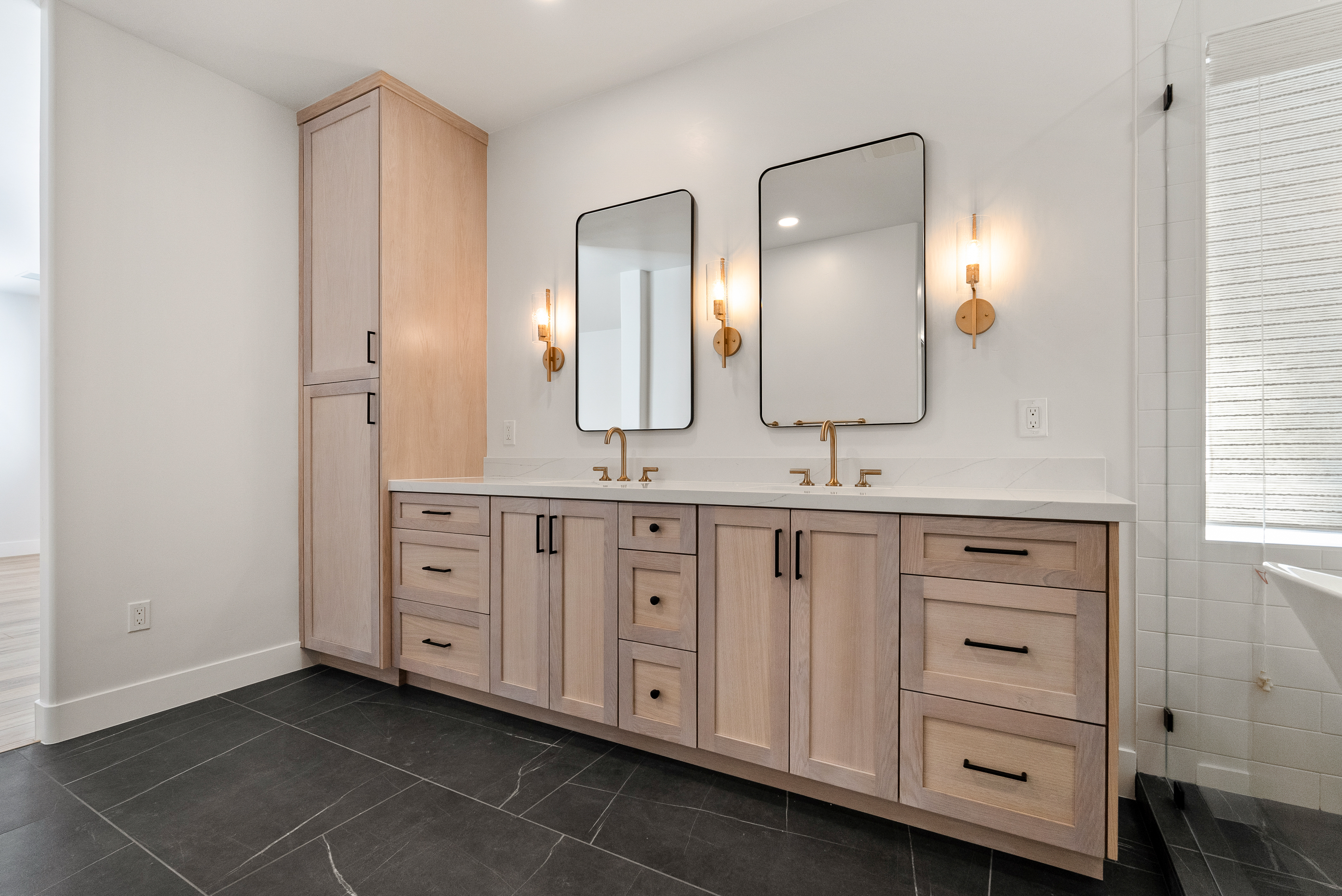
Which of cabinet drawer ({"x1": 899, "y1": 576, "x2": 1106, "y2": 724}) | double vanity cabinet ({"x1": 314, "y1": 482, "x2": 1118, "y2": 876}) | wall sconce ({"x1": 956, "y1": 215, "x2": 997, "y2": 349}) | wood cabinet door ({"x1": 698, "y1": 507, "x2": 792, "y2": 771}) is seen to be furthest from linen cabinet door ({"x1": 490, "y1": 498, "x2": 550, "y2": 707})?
wall sconce ({"x1": 956, "y1": 215, "x2": 997, "y2": 349})

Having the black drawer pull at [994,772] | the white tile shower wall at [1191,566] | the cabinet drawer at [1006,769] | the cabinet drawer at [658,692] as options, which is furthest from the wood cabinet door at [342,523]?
the white tile shower wall at [1191,566]

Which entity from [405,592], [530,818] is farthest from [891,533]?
[405,592]

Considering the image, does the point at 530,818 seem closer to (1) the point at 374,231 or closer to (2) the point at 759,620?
(2) the point at 759,620

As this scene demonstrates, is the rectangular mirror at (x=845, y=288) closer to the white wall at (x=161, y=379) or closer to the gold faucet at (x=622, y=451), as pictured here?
the gold faucet at (x=622, y=451)

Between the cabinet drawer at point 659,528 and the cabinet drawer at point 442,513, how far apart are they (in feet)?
2.03

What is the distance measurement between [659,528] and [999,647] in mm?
944

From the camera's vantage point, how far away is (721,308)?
2299mm

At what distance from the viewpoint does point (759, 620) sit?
166 centimetres

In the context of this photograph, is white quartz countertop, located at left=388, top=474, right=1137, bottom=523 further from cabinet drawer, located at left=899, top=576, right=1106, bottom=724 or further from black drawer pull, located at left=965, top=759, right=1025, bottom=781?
black drawer pull, located at left=965, top=759, right=1025, bottom=781

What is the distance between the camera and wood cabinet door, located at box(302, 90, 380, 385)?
2.52 meters

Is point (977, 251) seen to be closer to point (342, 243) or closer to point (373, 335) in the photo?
point (373, 335)

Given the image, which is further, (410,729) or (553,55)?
(553,55)

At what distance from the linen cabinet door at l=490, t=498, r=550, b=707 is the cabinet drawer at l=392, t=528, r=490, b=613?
65mm

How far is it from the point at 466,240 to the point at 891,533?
243 centimetres
